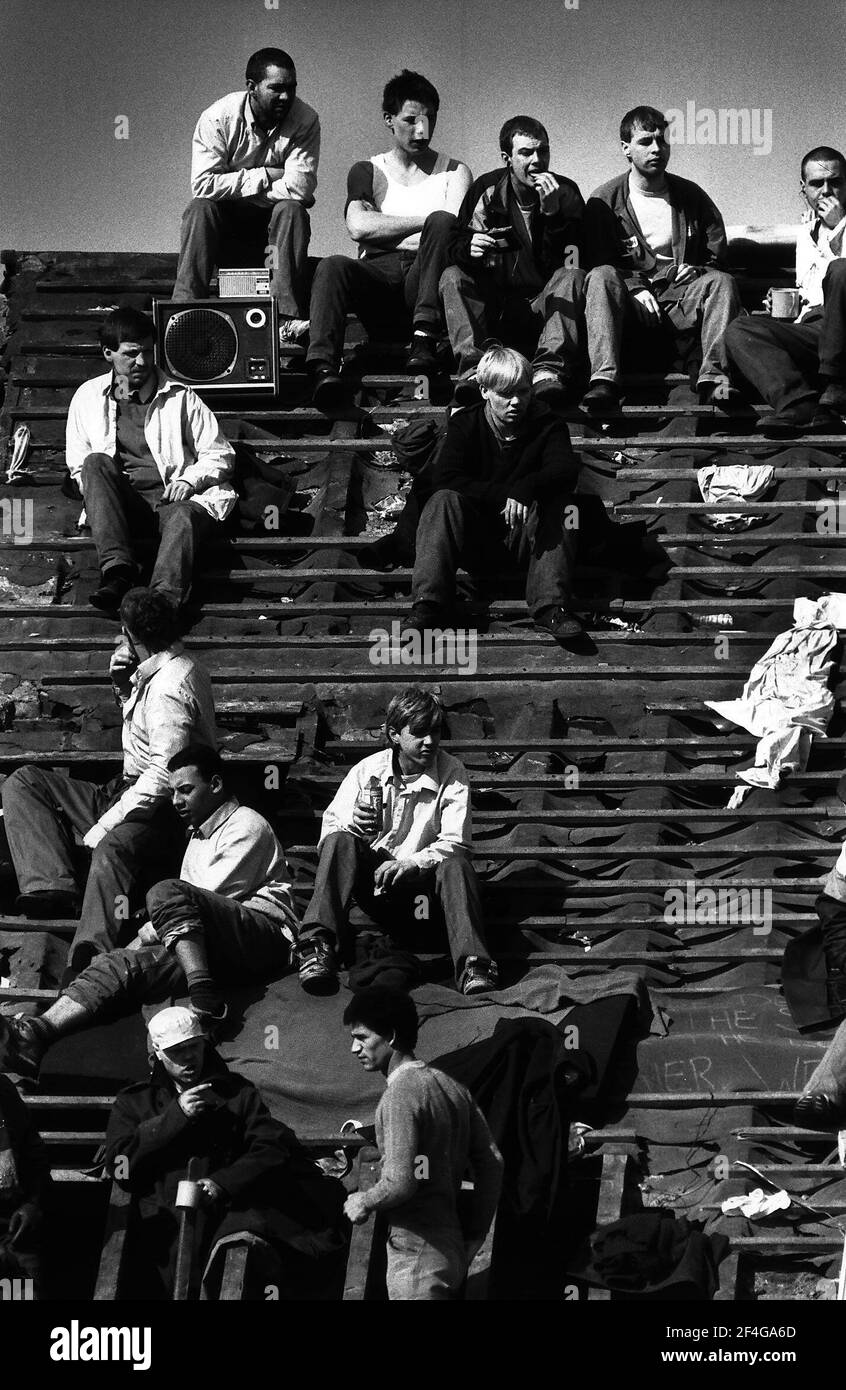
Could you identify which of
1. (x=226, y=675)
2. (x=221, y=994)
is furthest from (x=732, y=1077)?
(x=226, y=675)

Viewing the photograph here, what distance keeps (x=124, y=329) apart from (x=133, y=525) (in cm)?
89

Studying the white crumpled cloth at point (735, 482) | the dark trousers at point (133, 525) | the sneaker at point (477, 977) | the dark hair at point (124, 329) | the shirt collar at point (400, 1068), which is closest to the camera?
the shirt collar at point (400, 1068)

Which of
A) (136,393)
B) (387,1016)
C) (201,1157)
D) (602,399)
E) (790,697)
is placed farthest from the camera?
(602,399)

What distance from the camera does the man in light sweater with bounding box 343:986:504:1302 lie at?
37.8 feet

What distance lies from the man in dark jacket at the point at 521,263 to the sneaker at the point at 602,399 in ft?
0.49

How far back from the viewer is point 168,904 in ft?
44.6

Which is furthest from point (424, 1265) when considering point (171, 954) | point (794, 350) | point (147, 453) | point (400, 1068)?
point (794, 350)

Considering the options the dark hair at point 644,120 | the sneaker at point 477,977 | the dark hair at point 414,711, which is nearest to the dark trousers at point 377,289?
the dark hair at point 644,120

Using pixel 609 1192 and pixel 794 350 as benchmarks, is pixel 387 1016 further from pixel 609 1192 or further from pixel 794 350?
pixel 794 350

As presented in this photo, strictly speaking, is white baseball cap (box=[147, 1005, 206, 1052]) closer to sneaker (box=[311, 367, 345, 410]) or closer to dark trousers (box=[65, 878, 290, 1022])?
dark trousers (box=[65, 878, 290, 1022])

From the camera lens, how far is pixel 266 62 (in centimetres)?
1853

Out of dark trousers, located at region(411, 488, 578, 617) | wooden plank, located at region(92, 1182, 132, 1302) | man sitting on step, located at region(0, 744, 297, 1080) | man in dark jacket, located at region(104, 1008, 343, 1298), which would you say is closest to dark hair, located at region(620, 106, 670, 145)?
dark trousers, located at region(411, 488, 578, 617)

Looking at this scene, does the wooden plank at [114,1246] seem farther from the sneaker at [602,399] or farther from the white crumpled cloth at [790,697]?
the sneaker at [602,399]

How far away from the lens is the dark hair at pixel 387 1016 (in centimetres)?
1166
